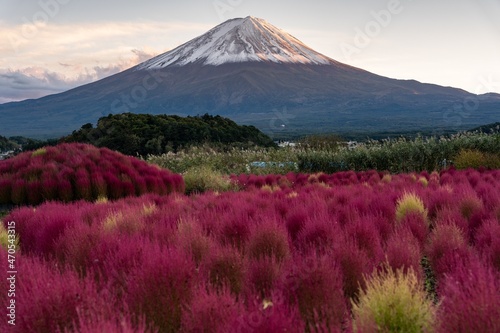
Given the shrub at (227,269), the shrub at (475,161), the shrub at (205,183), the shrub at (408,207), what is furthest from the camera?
the shrub at (475,161)

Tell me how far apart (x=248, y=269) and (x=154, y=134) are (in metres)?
28.5

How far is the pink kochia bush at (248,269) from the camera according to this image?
88.0 inches

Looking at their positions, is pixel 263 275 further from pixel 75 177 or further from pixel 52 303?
pixel 75 177

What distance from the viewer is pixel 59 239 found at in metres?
4.32

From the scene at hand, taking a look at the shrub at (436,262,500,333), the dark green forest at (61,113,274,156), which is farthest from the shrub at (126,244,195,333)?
the dark green forest at (61,113,274,156)

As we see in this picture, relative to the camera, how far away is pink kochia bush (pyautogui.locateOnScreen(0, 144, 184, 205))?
902 centimetres

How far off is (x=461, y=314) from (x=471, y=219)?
3085 mm

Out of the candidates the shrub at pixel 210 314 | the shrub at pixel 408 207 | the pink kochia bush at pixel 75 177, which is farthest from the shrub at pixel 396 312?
the pink kochia bush at pixel 75 177

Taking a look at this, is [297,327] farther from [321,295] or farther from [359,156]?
[359,156]

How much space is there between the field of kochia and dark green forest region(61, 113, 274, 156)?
23394mm

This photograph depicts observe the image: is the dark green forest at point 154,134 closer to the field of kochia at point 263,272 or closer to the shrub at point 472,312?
the field of kochia at point 263,272

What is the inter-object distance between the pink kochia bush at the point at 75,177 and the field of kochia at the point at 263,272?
3242 mm

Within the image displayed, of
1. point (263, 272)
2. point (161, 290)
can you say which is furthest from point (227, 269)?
point (161, 290)

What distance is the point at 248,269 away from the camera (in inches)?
124
